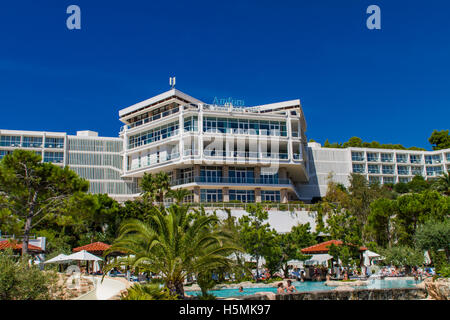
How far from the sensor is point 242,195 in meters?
48.7

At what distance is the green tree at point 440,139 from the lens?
8244 centimetres

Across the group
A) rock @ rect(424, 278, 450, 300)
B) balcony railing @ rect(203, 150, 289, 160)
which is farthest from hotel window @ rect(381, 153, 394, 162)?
rock @ rect(424, 278, 450, 300)

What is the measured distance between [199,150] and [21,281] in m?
33.8

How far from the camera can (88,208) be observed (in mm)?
28469

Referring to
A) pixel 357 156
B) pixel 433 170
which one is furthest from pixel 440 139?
pixel 357 156

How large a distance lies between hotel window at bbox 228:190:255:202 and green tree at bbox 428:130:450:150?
5119 centimetres

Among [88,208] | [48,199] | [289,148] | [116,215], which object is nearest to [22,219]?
[48,199]

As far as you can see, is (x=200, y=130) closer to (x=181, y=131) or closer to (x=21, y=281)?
(x=181, y=131)

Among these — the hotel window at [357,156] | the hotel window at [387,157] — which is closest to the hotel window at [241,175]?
the hotel window at [357,156]

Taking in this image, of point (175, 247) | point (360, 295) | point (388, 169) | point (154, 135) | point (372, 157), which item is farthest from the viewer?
point (388, 169)

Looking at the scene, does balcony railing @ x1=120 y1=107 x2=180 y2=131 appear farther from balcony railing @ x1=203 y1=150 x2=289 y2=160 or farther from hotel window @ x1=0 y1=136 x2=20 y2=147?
hotel window @ x1=0 y1=136 x2=20 y2=147

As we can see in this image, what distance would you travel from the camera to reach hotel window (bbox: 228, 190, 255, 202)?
1901 inches

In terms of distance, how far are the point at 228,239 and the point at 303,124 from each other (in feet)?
150
